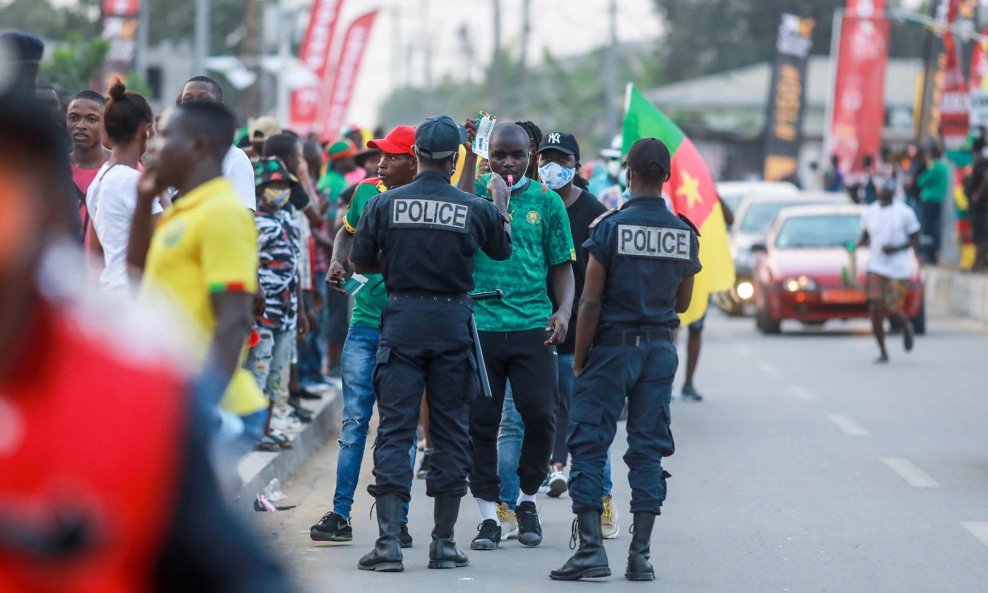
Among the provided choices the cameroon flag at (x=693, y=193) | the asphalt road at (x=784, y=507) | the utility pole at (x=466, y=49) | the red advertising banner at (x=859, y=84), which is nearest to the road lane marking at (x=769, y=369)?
the asphalt road at (x=784, y=507)

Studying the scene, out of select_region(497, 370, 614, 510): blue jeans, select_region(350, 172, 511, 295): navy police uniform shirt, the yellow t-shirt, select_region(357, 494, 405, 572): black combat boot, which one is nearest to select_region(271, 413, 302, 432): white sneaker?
select_region(497, 370, 614, 510): blue jeans

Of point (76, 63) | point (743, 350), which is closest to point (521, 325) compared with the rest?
point (743, 350)

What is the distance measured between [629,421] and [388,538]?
3.42ft

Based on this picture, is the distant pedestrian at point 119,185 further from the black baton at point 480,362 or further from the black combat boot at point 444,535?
the black combat boot at point 444,535

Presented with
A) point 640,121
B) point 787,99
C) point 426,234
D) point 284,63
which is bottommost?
point 426,234

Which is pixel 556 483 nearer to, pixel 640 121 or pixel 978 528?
pixel 978 528

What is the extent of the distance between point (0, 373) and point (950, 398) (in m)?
13.4

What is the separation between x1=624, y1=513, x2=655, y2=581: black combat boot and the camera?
6.97m

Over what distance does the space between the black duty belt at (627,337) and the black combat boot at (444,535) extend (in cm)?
85

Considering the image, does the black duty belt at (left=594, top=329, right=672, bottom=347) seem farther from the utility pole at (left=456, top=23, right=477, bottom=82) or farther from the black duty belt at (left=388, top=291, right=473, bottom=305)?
the utility pole at (left=456, top=23, right=477, bottom=82)

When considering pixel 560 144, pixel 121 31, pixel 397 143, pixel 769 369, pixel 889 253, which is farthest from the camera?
pixel 121 31

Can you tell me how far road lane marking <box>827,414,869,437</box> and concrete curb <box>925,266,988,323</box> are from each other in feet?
39.5

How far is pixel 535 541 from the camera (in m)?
7.87

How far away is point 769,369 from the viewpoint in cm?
1723
